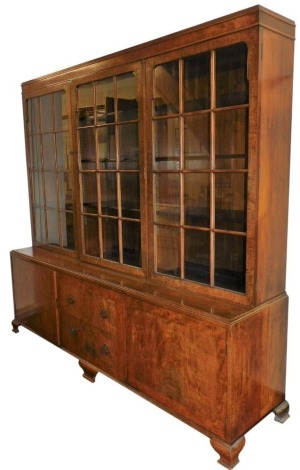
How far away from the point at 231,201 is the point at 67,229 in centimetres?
151

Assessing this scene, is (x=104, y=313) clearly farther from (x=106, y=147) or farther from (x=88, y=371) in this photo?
(x=106, y=147)

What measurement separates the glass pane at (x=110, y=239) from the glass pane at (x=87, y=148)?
402 millimetres

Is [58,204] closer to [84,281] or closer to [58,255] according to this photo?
[58,255]

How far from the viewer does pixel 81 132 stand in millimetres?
2861

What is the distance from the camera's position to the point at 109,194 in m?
2.72

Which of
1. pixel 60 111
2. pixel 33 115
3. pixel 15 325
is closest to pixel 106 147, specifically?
pixel 60 111

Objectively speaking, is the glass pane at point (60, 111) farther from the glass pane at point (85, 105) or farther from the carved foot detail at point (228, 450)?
the carved foot detail at point (228, 450)

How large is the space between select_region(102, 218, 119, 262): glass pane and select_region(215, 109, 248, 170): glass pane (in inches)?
35.3

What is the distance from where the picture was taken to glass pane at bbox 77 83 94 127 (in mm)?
2729

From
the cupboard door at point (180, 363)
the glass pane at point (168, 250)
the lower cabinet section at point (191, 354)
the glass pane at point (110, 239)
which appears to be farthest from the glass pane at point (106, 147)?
the cupboard door at point (180, 363)

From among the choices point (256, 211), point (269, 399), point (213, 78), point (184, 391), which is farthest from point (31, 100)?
point (269, 399)

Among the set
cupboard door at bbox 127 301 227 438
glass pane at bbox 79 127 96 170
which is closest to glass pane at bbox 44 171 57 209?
glass pane at bbox 79 127 96 170

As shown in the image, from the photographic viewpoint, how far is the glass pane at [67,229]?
312 cm

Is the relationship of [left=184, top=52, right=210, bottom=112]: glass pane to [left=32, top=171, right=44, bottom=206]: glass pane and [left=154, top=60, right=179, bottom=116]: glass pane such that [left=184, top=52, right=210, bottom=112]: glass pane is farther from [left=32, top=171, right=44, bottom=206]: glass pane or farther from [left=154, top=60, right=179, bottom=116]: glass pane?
[left=32, top=171, right=44, bottom=206]: glass pane
